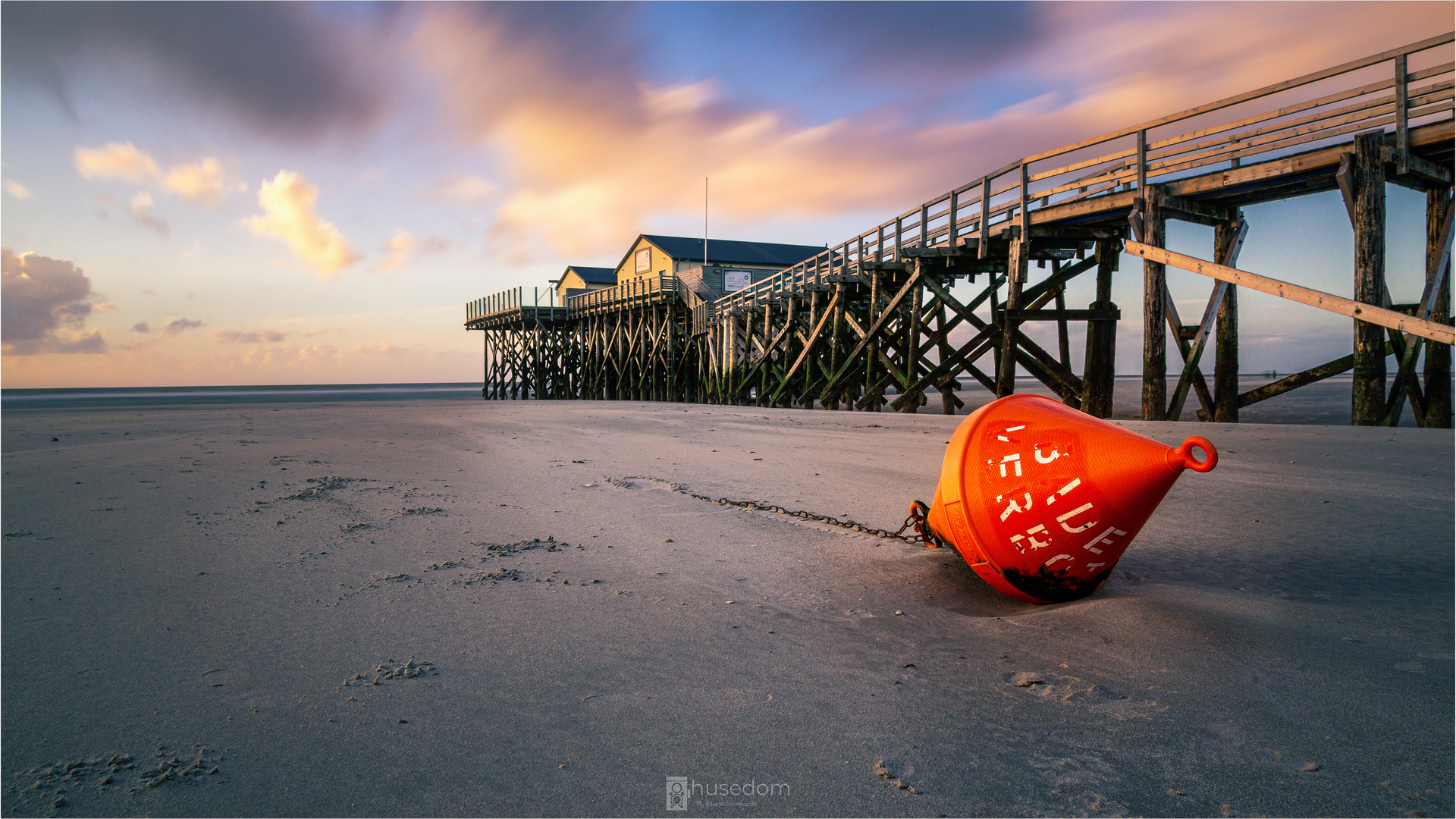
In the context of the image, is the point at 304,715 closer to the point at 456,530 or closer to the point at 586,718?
the point at 586,718

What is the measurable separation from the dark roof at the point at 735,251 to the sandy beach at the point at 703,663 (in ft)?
118

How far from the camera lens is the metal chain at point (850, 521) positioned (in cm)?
380

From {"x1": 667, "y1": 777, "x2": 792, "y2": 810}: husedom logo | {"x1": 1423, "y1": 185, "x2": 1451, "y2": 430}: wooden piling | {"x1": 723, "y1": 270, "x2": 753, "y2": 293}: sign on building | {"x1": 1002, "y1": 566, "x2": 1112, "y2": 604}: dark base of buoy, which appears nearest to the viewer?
{"x1": 667, "y1": 777, "x2": 792, "y2": 810}: husedom logo

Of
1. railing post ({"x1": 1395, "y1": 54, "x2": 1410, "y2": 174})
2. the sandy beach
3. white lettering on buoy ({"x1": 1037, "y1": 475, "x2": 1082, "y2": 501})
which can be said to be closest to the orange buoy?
white lettering on buoy ({"x1": 1037, "y1": 475, "x2": 1082, "y2": 501})

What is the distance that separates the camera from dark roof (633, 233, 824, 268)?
131ft

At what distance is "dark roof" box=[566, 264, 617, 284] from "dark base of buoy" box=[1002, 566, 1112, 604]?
46302 millimetres

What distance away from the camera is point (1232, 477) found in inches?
219

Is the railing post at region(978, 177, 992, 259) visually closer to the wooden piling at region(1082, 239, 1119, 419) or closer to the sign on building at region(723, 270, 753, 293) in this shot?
the wooden piling at region(1082, 239, 1119, 419)

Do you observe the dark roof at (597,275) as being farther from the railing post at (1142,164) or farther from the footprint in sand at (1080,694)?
the footprint in sand at (1080,694)

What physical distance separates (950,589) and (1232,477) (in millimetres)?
3806

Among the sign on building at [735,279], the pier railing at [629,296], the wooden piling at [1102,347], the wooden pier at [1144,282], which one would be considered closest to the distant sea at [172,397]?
the pier railing at [629,296]

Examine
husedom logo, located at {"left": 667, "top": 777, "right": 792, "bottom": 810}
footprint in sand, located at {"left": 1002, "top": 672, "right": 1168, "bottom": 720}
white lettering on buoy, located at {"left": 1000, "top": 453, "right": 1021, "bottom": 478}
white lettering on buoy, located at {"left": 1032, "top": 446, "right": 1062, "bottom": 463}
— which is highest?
white lettering on buoy, located at {"left": 1032, "top": 446, "right": 1062, "bottom": 463}

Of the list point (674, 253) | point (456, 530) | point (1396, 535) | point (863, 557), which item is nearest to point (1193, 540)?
point (1396, 535)

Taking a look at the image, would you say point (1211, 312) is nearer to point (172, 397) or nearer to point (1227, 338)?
point (1227, 338)
